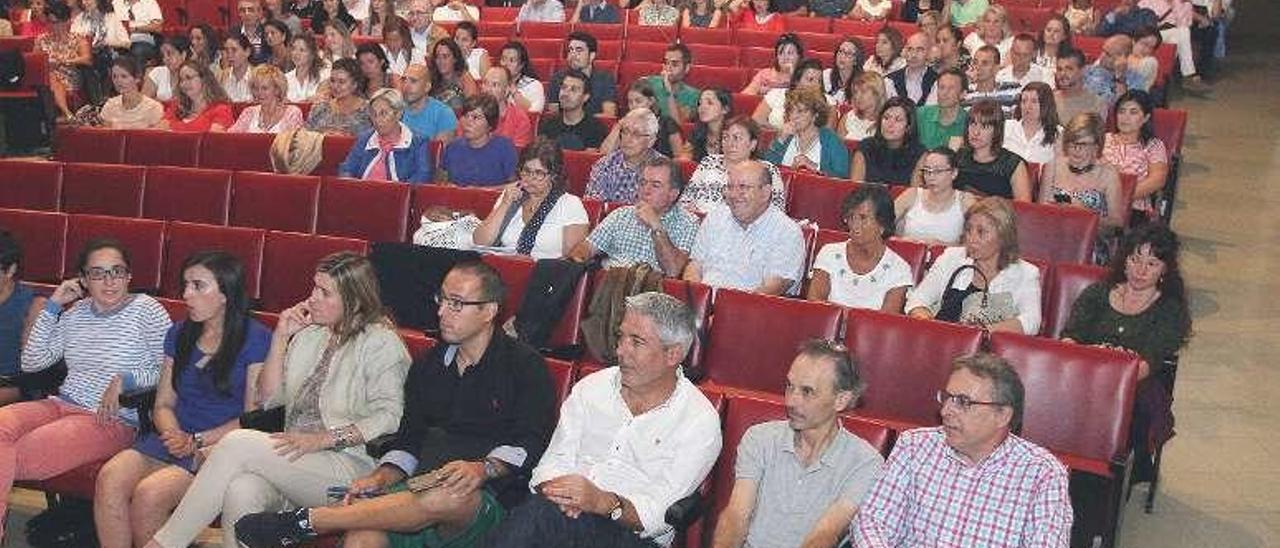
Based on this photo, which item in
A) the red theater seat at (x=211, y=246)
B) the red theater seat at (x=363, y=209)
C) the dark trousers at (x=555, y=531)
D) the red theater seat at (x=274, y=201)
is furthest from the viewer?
the red theater seat at (x=274, y=201)

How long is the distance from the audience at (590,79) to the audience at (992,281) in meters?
3.43

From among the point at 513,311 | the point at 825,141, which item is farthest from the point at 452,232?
the point at 825,141

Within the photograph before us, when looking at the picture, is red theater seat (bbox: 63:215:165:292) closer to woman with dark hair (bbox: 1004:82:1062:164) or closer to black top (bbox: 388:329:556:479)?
black top (bbox: 388:329:556:479)

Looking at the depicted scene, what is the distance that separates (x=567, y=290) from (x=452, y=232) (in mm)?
825

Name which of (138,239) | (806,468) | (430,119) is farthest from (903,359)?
(430,119)

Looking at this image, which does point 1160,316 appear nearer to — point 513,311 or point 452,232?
point 513,311

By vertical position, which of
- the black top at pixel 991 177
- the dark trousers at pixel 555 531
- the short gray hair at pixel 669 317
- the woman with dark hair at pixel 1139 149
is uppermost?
the woman with dark hair at pixel 1139 149

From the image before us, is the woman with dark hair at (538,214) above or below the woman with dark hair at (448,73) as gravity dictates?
below

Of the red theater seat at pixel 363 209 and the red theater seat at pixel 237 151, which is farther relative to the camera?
the red theater seat at pixel 237 151

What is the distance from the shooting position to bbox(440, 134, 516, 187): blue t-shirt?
6059 millimetres

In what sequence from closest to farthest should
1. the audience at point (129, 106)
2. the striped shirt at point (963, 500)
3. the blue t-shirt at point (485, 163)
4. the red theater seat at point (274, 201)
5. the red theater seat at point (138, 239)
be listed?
1. the striped shirt at point (963, 500)
2. the red theater seat at point (138, 239)
3. the red theater seat at point (274, 201)
4. the blue t-shirt at point (485, 163)
5. the audience at point (129, 106)

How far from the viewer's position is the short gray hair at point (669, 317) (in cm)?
343

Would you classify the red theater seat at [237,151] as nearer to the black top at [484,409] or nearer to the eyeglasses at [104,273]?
the eyeglasses at [104,273]

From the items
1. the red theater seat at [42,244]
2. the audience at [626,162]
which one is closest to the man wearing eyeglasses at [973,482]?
the audience at [626,162]
